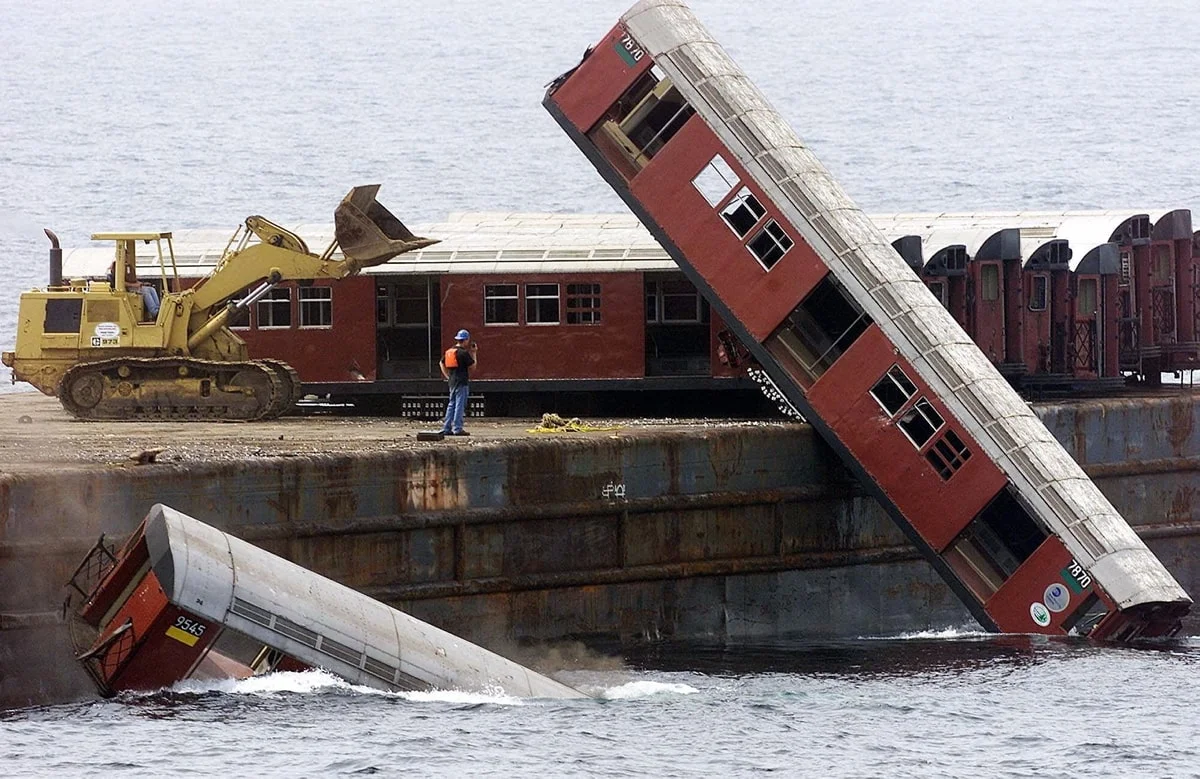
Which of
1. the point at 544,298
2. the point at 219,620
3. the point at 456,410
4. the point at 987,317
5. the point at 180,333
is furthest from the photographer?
the point at 987,317

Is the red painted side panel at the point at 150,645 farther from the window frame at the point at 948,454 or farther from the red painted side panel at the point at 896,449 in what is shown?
the window frame at the point at 948,454

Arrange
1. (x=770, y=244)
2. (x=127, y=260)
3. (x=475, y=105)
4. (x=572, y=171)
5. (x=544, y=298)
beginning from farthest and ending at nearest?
(x=475, y=105), (x=572, y=171), (x=544, y=298), (x=127, y=260), (x=770, y=244)

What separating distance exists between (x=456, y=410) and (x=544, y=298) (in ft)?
20.8

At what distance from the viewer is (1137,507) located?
39.7m

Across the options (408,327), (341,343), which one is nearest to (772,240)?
(408,327)

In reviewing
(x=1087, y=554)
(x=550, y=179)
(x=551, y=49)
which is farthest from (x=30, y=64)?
(x=1087, y=554)

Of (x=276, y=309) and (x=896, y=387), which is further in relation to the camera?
(x=276, y=309)

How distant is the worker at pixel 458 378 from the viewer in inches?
1326

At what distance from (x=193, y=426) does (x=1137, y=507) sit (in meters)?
15.9

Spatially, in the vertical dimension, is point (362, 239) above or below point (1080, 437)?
above

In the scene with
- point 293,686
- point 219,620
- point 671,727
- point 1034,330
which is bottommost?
point 671,727

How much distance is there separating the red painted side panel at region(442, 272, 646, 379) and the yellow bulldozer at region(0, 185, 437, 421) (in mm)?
2535

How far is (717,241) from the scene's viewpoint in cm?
3591

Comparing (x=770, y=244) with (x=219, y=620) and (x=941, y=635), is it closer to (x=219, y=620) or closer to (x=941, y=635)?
(x=941, y=635)
